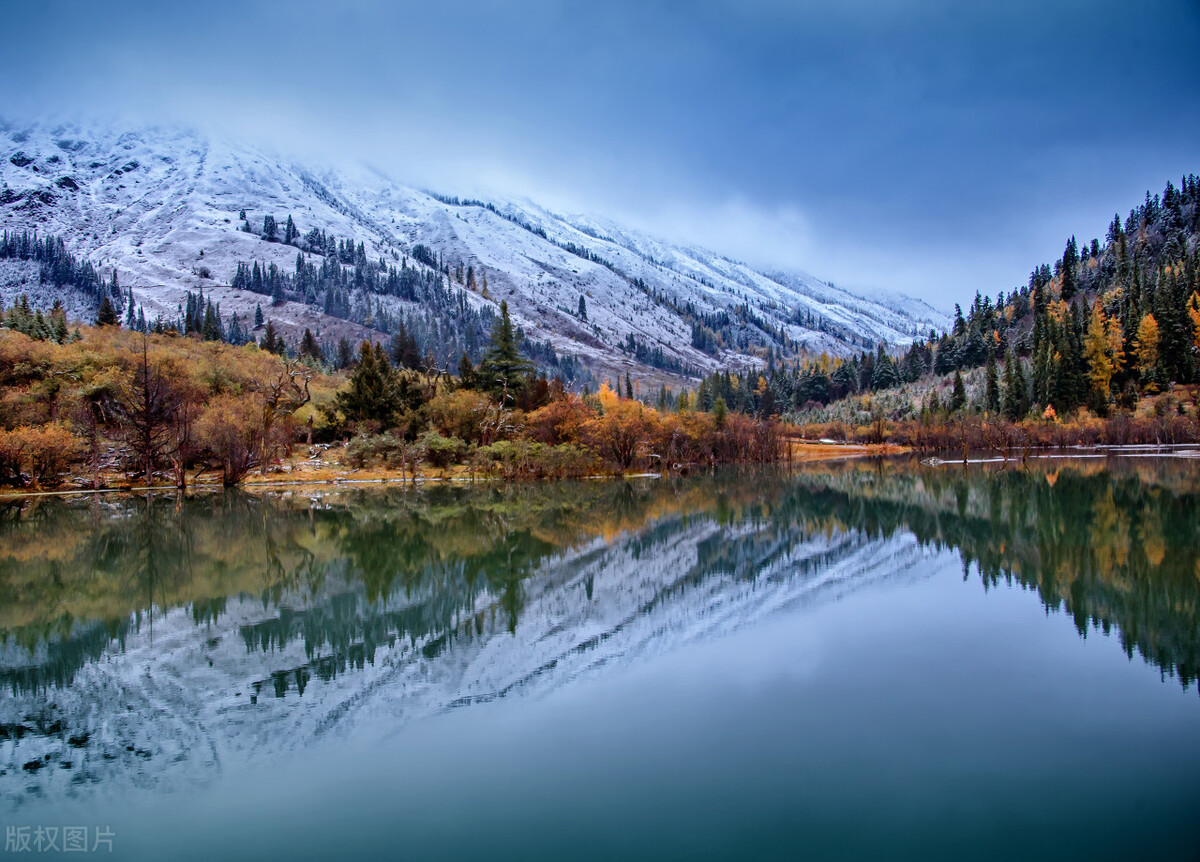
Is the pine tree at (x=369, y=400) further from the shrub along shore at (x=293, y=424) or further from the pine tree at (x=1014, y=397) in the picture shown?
the pine tree at (x=1014, y=397)

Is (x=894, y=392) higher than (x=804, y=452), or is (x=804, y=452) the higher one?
(x=894, y=392)

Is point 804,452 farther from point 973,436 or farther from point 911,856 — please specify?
point 911,856

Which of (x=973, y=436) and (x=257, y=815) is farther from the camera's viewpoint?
(x=973, y=436)

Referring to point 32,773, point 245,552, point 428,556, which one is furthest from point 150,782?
point 245,552

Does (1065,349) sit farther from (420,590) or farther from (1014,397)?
(420,590)

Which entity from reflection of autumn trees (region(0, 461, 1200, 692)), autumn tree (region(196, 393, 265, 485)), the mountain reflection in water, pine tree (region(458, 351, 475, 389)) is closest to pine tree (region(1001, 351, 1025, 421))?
reflection of autumn trees (region(0, 461, 1200, 692))

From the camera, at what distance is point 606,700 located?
334 inches

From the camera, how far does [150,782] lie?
6539 mm

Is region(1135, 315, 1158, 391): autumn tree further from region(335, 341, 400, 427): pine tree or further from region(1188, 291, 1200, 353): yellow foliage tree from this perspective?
region(335, 341, 400, 427): pine tree

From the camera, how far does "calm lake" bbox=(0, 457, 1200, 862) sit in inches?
221

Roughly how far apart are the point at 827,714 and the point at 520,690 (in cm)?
382

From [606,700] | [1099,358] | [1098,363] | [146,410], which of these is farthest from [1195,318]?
[146,410]

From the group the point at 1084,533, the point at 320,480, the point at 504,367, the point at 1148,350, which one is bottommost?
the point at 1084,533

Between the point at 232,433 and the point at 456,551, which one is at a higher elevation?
the point at 232,433
